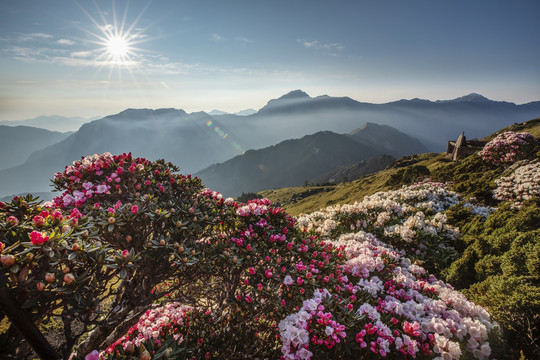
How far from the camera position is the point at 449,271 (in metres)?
8.04

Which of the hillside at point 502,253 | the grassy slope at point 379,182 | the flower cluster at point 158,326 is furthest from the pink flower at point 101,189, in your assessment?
the grassy slope at point 379,182

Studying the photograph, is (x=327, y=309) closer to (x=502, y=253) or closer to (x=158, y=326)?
(x=158, y=326)

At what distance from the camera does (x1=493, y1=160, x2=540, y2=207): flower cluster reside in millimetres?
10969

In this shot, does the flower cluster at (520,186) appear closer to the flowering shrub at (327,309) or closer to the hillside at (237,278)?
the hillside at (237,278)

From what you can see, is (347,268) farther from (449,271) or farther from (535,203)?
(535,203)

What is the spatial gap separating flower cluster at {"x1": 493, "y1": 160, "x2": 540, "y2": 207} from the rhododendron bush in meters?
8.50

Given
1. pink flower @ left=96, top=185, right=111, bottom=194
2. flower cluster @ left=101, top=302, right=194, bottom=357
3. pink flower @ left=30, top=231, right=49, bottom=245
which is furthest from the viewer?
flower cluster @ left=101, top=302, right=194, bottom=357

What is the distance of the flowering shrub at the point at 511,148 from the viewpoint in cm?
1925

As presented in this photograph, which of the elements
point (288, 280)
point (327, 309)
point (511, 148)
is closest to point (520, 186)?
Result: point (511, 148)

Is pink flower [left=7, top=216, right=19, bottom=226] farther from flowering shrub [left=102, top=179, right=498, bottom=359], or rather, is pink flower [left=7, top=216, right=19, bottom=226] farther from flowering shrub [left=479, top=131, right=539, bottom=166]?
flowering shrub [left=479, top=131, right=539, bottom=166]

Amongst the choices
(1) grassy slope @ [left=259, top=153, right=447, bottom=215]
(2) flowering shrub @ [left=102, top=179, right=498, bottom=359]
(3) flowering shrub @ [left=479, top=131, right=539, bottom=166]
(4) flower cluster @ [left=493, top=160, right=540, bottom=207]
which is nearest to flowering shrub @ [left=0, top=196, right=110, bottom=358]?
(2) flowering shrub @ [left=102, top=179, right=498, bottom=359]

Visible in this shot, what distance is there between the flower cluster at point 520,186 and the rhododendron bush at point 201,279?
8497mm

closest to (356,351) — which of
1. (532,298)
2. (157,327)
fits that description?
(532,298)

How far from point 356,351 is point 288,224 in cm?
316
